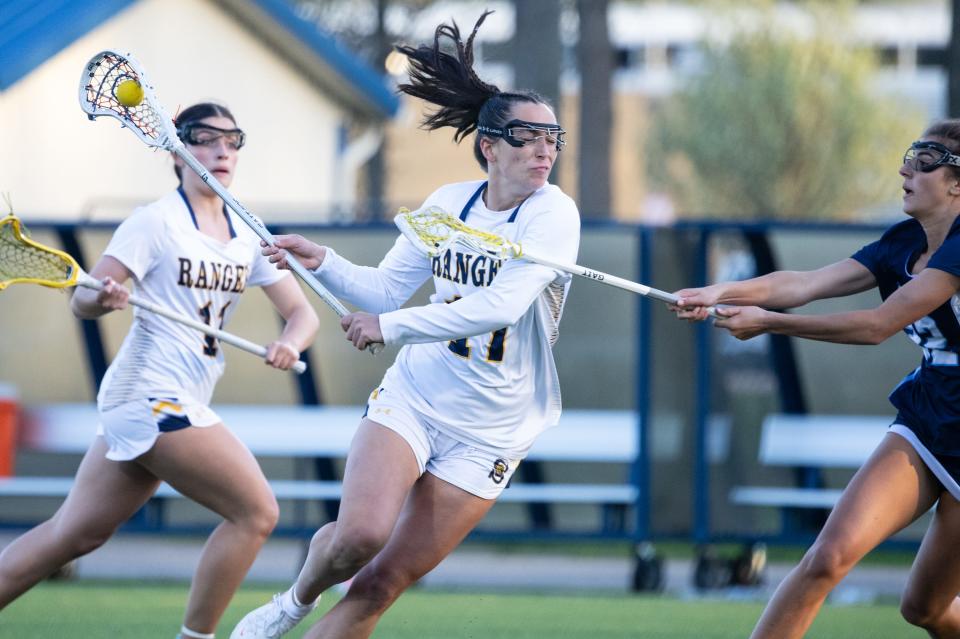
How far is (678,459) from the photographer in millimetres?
11016

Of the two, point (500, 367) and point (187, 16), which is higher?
point (187, 16)

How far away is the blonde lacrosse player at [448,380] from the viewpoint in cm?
537

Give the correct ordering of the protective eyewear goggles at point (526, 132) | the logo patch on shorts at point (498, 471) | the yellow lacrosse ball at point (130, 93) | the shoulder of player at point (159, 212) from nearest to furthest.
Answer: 1. the logo patch on shorts at point (498, 471)
2. the protective eyewear goggles at point (526, 132)
3. the yellow lacrosse ball at point (130, 93)
4. the shoulder of player at point (159, 212)

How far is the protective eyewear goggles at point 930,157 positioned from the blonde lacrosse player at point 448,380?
128 cm

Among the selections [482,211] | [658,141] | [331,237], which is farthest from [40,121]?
[658,141]

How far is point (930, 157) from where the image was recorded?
18.5 feet

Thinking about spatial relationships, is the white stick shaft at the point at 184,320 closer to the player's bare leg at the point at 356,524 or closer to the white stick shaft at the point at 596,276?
the player's bare leg at the point at 356,524

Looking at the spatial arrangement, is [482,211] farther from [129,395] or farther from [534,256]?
[129,395]

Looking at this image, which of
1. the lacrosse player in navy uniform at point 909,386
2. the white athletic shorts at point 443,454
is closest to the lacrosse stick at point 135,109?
the white athletic shorts at point 443,454

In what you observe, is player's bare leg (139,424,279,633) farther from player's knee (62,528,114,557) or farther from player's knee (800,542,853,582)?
player's knee (800,542,853,582)

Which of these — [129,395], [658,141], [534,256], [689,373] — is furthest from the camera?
[658,141]

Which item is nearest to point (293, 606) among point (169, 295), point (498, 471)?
point (498, 471)

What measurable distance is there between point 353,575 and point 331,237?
235 inches

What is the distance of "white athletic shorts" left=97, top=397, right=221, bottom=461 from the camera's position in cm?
622
